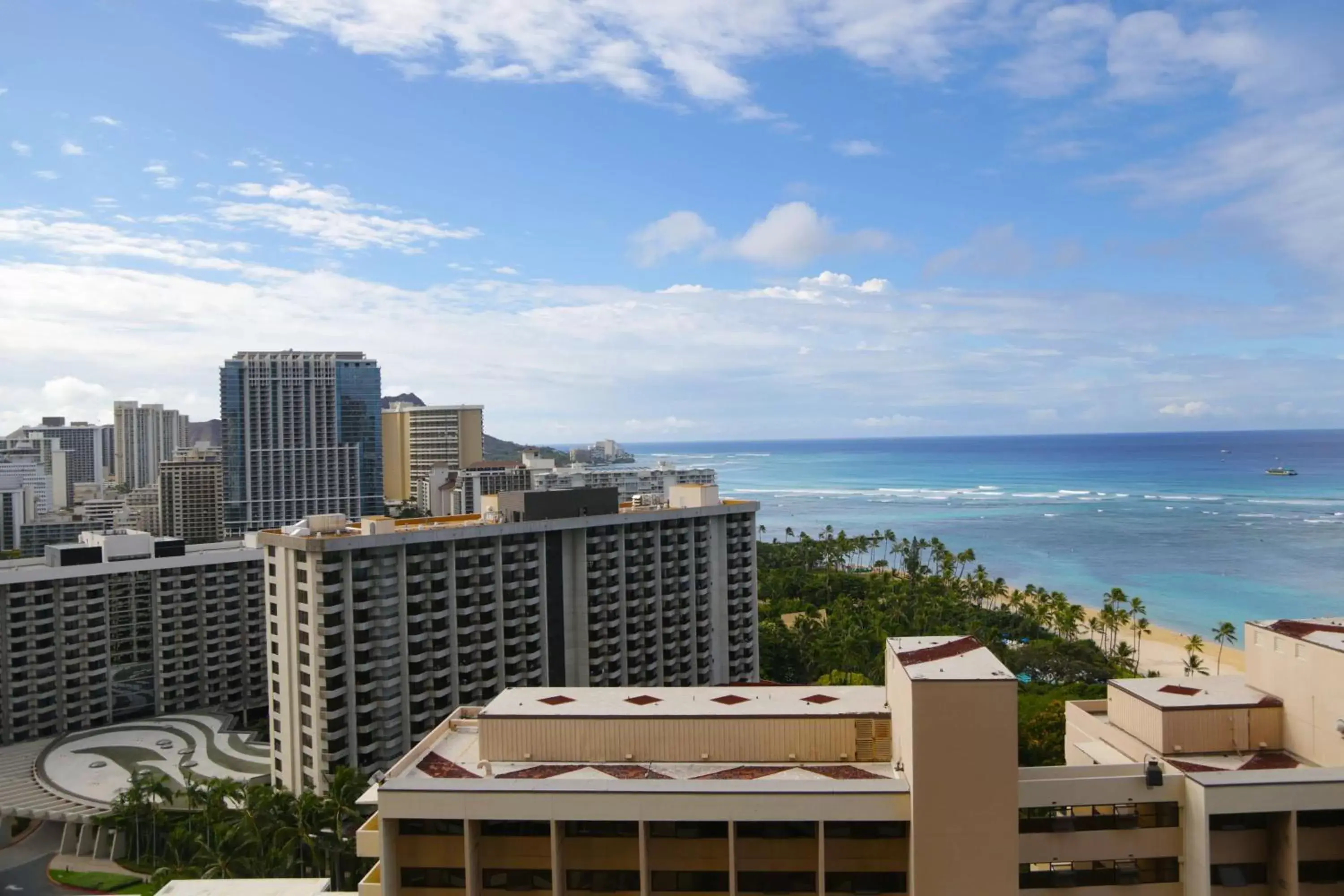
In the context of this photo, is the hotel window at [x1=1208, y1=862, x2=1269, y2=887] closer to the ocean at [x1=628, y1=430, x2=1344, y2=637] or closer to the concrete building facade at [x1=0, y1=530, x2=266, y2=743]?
the concrete building facade at [x1=0, y1=530, x2=266, y2=743]

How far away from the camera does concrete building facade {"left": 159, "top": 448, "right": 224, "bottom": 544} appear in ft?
389

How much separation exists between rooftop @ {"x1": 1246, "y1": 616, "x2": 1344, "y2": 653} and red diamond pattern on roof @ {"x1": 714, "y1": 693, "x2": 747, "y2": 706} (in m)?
11.1

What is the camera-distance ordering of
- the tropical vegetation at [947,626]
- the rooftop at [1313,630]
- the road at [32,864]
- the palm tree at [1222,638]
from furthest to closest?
the palm tree at [1222,638] → the tropical vegetation at [947,626] → the road at [32,864] → the rooftop at [1313,630]

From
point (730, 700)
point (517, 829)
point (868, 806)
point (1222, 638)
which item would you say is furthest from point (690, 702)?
point (1222, 638)

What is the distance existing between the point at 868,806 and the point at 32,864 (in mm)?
39428

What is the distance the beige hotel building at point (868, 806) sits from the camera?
16422 mm

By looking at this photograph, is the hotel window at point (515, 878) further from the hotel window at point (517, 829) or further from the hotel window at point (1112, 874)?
the hotel window at point (1112, 874)

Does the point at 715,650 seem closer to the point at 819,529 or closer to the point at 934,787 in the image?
the point at 934,787

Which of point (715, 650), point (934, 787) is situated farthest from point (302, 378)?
point (934, 787)

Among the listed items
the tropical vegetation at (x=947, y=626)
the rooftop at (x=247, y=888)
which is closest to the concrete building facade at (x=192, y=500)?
the tropical vegetation at (x=947, y=626)

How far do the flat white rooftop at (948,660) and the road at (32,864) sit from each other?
35724 mm

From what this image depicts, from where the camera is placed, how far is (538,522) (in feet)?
144

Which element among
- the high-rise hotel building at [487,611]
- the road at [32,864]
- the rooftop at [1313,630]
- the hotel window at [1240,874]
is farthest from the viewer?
the high-rise hotel building at [487,611]


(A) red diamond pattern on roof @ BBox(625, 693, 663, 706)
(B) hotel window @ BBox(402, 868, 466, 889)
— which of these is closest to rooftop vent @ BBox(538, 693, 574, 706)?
(A) red diamond pattern on roof @ BBox(625, 693, 663, 706)
